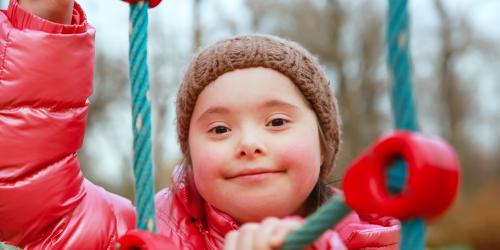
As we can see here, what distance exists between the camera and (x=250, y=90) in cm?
125

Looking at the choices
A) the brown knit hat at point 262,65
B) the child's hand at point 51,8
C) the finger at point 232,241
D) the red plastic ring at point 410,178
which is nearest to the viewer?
the red plastic ring at point 410,178

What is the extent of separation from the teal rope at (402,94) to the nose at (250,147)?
1.89 ft

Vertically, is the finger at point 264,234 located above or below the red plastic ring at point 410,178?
below

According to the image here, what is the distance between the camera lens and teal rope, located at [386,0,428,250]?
1.94ft

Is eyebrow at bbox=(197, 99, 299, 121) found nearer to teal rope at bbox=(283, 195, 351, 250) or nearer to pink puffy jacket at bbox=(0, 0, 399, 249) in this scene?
pink puffy jacket at bbox=(0, 0, 399, 249)

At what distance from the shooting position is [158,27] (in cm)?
Result: 934

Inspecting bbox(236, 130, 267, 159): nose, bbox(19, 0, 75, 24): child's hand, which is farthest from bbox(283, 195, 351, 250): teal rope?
bbox(19, 0, 75, 24): child's hand

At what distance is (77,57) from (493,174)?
1259cm

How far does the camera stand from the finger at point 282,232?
0.73 m

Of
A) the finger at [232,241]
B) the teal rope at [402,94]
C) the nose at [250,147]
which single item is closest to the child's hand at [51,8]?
the nose at [250,147]

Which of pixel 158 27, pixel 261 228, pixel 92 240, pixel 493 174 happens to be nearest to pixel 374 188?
pixel 261 228

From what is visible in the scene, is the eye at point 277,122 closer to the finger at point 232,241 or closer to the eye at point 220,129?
the eye at point 220,129

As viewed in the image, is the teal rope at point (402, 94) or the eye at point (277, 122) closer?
the teal rope at point (402, 94)

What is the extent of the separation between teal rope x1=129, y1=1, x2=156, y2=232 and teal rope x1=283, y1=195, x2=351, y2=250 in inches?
9.1
